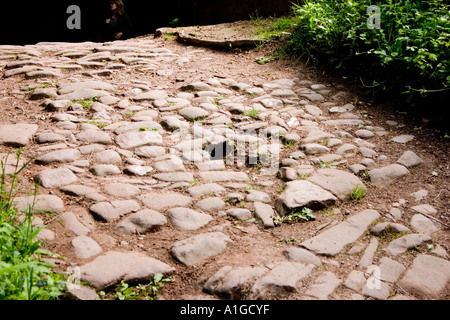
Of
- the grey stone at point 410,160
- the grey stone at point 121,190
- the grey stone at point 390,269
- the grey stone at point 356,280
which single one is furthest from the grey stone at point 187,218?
the grey stone at point 410,160

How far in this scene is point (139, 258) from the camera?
2176mm

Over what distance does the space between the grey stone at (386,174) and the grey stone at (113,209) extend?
176 cm

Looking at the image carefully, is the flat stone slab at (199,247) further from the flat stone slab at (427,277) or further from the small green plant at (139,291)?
the flat stone slab at (427,277)

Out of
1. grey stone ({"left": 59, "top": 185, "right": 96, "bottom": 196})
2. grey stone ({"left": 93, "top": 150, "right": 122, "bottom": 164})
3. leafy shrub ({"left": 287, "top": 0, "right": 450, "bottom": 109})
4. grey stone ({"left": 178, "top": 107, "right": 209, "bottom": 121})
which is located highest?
leafy shrub ({"left": 287, "top": 0, "right": 450, "bottom": 109})

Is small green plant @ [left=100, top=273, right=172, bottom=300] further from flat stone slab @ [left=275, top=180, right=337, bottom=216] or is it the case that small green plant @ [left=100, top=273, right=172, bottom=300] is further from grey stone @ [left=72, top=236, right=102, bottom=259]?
flat stone slab @ [left=275, top=180, right=337, bottom=216]

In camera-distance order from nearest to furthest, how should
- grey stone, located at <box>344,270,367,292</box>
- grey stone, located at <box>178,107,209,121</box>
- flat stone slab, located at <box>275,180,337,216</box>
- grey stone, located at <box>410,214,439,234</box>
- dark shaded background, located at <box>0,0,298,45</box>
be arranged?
grey stone, located at <box>344,270,367,292</box>
grey stone, located at <box>410,214,439,234</box>
flat stone slab, located at <box>275,180,337,216</box>
grey stone, located at <box>178,107,209,121</box>
dark shaded background, located at <box>0,0,298,45</box>

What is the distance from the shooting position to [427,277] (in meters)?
2.20

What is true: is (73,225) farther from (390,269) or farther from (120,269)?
(390,269)

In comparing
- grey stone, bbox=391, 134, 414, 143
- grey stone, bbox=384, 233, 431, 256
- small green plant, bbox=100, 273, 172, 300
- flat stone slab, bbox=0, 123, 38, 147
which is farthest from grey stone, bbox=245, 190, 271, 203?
flat stone slab, bbox=0, 123, 38, 147

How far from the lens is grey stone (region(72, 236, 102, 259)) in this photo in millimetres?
2150

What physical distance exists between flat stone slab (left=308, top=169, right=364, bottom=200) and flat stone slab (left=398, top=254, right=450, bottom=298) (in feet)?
2.31

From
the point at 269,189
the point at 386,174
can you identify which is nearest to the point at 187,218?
the point at 269,189

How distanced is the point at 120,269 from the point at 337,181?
1.70 m

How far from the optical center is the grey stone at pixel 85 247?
215cm
